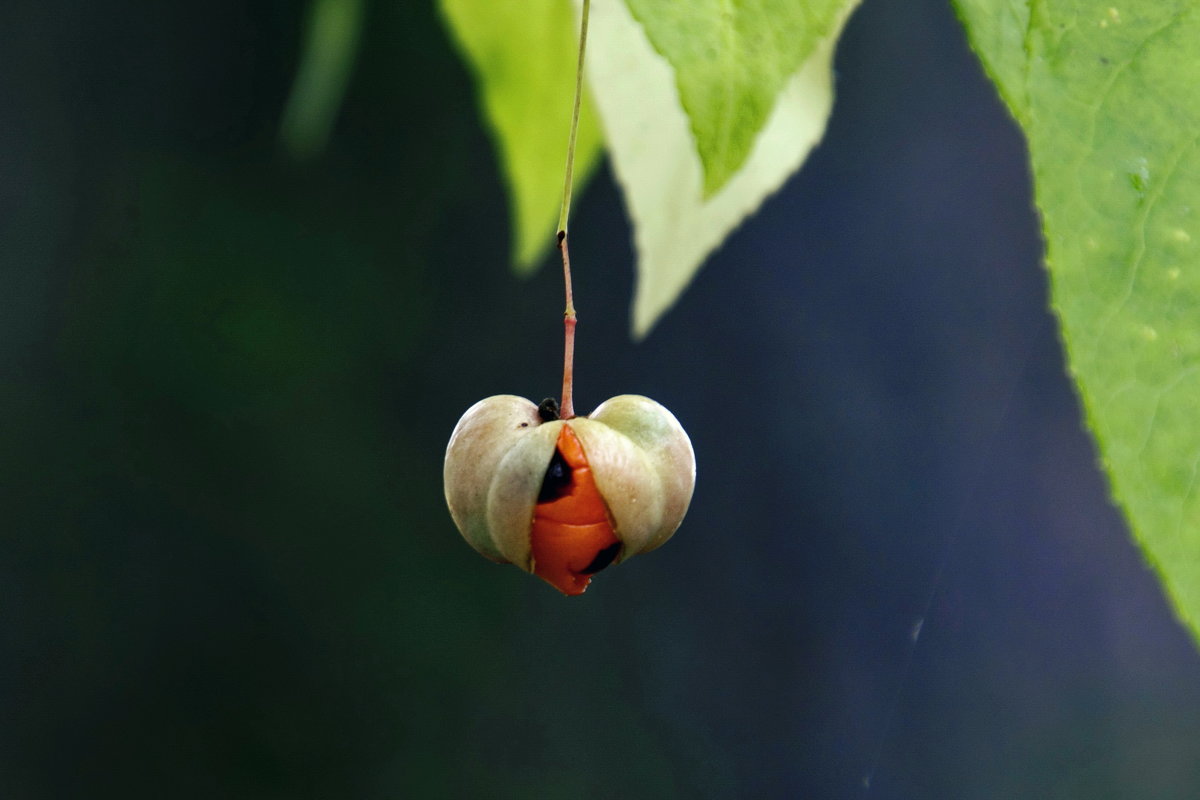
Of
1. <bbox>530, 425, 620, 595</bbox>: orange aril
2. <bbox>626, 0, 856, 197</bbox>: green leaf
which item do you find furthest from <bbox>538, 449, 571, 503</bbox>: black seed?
<bbox>626, 0, 856, 197</bbox>: green leaf

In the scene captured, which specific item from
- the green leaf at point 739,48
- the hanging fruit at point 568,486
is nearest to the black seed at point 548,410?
the hanging fruit at point 568,486

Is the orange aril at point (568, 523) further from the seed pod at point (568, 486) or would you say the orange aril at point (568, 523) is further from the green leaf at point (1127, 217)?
the green leaf at point (1127, 217)

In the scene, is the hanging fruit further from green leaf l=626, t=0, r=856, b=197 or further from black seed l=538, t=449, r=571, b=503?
green leaf l=626, t=0, r=856, b=197

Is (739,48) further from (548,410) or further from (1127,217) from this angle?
(548,410)

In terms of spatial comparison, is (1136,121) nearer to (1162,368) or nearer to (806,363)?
(1162,368)

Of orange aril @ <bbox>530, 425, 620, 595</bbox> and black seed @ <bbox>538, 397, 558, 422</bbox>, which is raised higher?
black seed @ <bbox>538, 397, 558, 422</bbox>

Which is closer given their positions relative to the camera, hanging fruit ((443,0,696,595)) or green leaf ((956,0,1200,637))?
green leaf ((956,0,1200,637))

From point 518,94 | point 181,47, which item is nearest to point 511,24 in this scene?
point 518,94
